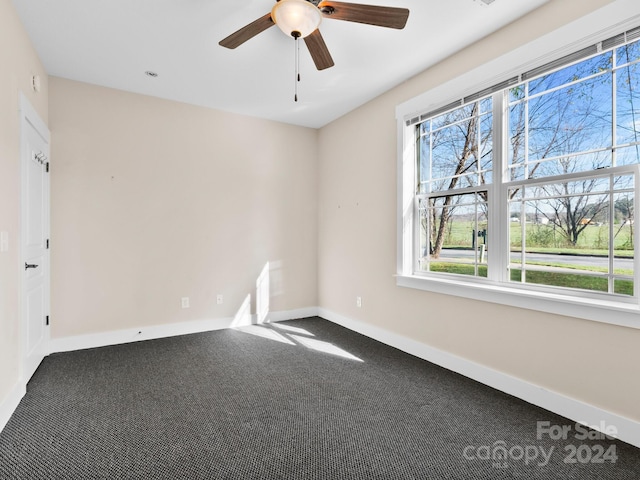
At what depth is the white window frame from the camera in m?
2.01

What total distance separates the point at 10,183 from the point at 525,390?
12.6 feet

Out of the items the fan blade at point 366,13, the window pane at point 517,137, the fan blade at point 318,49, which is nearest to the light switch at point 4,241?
the fan blade at point 318,49

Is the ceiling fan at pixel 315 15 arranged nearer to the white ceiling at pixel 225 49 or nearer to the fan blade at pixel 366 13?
the fan blade at pixel 366 13

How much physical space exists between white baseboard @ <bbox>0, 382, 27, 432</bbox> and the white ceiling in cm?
261

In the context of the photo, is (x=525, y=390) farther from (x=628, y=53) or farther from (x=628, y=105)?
(x=628, y=53)

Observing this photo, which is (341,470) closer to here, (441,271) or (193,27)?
(441,271)

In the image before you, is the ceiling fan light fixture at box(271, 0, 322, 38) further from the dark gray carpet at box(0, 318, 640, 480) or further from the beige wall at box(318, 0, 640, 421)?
the dark gray carpet at box(0, 318, 640, 480)

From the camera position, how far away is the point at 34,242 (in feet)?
9.48

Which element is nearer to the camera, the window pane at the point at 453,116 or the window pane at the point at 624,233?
the window pane at the point at 624,233

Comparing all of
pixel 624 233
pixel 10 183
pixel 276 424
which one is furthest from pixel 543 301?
pixel 10 183

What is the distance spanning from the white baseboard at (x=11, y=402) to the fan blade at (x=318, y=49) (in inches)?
117

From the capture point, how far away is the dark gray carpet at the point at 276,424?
1.74 metres

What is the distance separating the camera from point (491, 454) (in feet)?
6.09

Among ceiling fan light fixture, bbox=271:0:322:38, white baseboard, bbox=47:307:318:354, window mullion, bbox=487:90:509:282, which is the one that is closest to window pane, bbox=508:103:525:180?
window mullion, bbox=487:90:509:282
